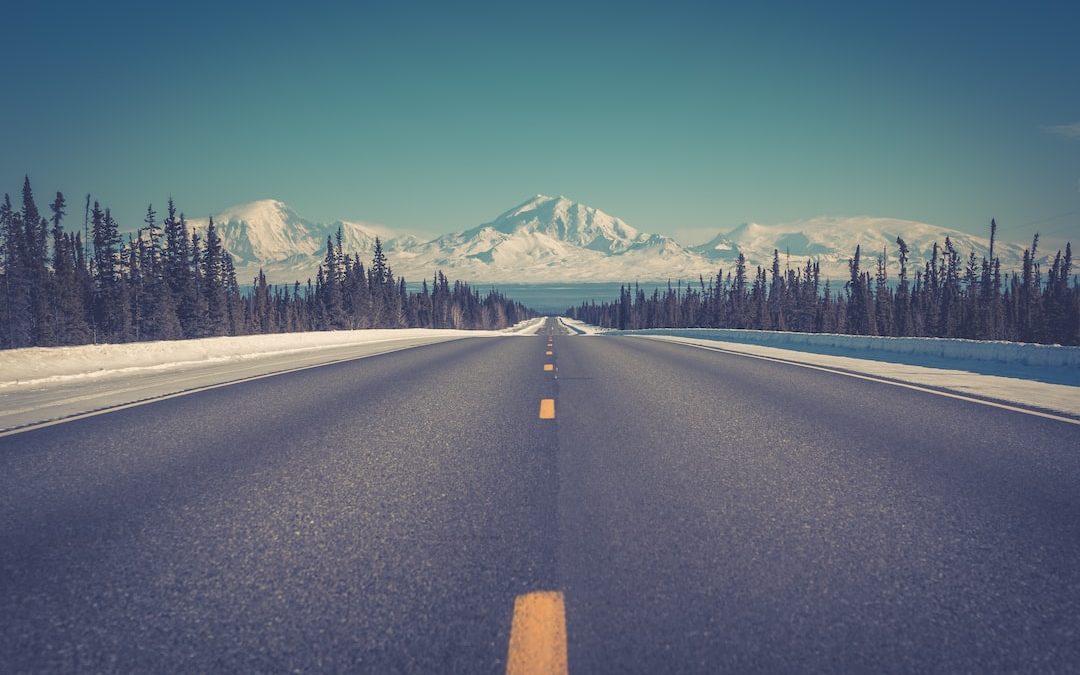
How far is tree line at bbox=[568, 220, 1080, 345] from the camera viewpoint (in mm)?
98688

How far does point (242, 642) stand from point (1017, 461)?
5.97 meters

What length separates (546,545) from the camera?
344 centimetres

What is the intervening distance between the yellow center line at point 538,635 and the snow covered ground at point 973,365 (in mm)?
8014

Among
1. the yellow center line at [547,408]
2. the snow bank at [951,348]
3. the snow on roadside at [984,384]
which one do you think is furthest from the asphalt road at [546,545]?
the snow bank at [951,348]

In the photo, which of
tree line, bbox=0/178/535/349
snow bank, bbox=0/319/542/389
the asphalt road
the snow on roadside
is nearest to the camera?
the asphalt road

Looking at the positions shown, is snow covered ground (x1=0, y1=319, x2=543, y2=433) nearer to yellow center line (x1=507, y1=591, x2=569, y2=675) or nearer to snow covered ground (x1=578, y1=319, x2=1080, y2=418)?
yellow center line (x1=507, y1=591, x2=569, y2=675)

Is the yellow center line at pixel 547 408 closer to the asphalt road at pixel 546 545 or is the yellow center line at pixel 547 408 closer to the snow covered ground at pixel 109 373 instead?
the asphalt road at pixel 546 545

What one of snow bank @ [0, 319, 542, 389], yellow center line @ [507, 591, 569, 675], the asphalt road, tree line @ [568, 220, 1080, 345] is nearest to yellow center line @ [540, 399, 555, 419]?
the asphalt road

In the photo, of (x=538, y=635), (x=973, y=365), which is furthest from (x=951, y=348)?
(x=538, y=635)

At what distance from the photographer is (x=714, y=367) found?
49.0ft

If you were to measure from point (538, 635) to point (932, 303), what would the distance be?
446 feet

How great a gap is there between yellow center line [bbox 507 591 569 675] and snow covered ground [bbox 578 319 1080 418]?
8014 mm

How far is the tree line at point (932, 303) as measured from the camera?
98.7 metres

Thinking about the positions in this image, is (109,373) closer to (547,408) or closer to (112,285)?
(547,408)
